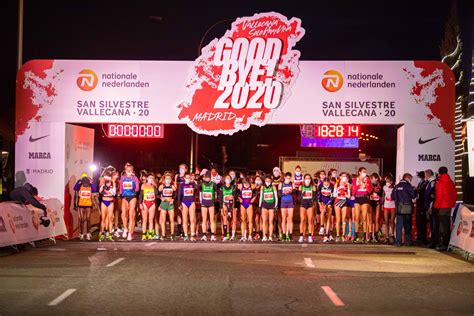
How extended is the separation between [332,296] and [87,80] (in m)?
13.0

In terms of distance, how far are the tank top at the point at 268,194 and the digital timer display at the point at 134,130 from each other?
14.8ft

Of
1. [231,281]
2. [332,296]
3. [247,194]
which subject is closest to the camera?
[332,296]

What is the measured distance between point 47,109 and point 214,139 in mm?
38538

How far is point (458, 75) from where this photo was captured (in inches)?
1563

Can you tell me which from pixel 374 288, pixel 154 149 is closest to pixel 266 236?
pixel 374 288

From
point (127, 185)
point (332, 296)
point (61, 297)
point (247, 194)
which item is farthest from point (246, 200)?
point (61, 297)

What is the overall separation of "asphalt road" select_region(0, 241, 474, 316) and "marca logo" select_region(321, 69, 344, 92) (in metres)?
5.35

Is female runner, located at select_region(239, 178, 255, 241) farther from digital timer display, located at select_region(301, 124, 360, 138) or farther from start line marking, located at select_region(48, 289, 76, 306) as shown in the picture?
start line marking, located at select_region(48, 289, 76, 306)

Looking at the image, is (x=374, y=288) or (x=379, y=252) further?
(x=379, y=252)

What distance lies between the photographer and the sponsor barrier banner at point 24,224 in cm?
1534

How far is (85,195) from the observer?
63.8ft

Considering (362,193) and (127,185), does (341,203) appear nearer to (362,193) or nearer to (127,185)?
(362,193)

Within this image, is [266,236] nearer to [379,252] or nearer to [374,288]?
[379,252]

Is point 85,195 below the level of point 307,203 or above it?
above
